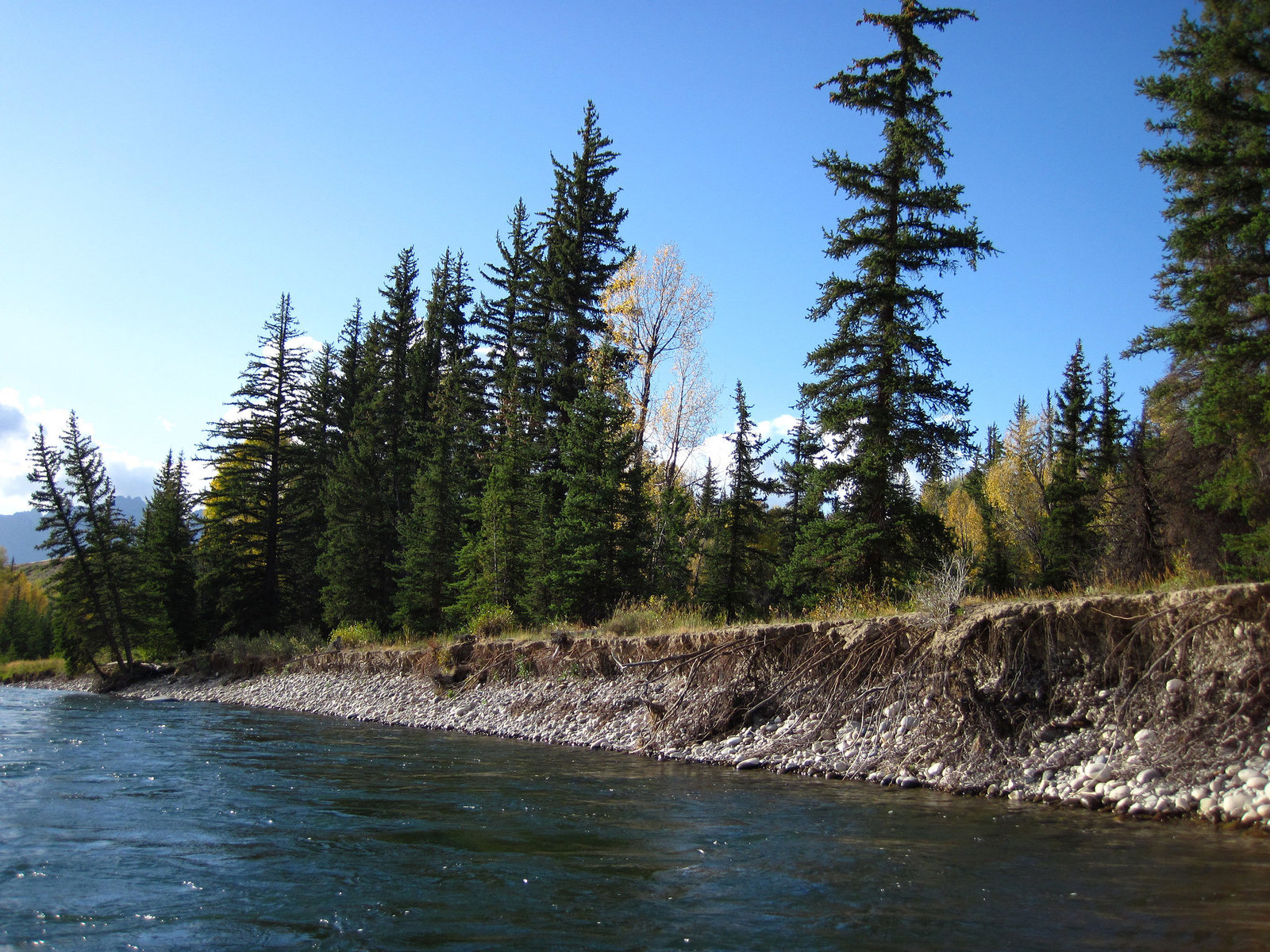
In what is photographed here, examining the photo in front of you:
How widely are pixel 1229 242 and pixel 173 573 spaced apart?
47.4m

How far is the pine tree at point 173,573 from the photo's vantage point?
4134cm

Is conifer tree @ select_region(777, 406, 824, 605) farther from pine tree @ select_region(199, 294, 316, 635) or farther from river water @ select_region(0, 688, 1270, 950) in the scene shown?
pine tree @ select_region(199, 294, 316, 635)

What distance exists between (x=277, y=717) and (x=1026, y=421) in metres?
43.1

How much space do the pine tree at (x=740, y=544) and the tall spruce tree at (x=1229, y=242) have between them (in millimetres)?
16234

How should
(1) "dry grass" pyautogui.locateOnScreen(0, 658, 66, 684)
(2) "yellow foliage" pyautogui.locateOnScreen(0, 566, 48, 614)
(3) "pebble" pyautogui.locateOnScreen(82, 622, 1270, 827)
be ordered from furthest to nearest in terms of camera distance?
(2) "yellow foliage" pyautogui.locateOnScreen(0, 566, 48, 614) < (1) "dry grass" pyautogui.locateOnScreen(0, 658, 66, 684) < (3) "pebble" pyautogui.locateOnScreen(82, 622, 1270, 827)

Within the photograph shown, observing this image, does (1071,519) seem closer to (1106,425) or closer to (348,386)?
(1106,425)

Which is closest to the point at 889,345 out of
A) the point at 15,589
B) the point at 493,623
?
the point at 493,623

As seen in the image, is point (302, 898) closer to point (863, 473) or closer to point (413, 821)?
point (413, 821)

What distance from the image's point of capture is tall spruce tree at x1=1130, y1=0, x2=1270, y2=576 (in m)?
13.2

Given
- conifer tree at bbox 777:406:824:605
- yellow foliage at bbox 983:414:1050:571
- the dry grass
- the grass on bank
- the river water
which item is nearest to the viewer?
the river water

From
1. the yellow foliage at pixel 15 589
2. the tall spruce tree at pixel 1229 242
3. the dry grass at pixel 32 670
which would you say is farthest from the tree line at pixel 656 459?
the yellow foliage at pixel 15 589

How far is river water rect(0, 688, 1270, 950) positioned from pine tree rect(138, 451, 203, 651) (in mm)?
34001

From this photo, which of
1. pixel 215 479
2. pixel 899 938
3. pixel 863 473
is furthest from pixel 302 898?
pixel 215 479

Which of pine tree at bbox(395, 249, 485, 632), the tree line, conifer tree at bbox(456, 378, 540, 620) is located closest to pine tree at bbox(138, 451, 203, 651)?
the tree line
